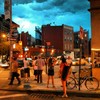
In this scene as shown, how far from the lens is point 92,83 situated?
59.0 feet

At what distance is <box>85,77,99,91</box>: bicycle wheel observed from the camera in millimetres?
17656

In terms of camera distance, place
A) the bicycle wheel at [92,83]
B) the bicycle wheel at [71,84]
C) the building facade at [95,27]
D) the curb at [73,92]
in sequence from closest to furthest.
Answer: the curb at [73,92] < the bicycle wheel at [92,83] < the bicycle wheel at [71,84] < the building facade at [95,27]

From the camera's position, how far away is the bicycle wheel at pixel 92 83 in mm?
17656

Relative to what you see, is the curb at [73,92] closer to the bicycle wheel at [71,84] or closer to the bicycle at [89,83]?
the bicycle at [89,83]

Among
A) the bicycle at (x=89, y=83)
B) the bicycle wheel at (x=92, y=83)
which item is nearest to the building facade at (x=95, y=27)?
the bicycle at (x=89, y=83)

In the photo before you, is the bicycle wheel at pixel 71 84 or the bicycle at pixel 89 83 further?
the bicycle wheel at pixel 71 84

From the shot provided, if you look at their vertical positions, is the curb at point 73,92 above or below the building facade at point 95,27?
below

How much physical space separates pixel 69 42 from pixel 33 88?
3741 inches

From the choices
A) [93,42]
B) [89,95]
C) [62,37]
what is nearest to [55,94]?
[89,95]

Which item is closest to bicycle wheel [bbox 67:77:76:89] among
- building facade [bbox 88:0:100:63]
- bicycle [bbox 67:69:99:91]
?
bicycle [bbox 67:69:99:91]

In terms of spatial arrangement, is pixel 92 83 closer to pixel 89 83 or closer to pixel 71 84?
pixel 89 83

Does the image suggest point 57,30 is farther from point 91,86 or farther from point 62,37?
point 91,86

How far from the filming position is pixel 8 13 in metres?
23.9

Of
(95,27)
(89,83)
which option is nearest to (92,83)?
(89,83)
